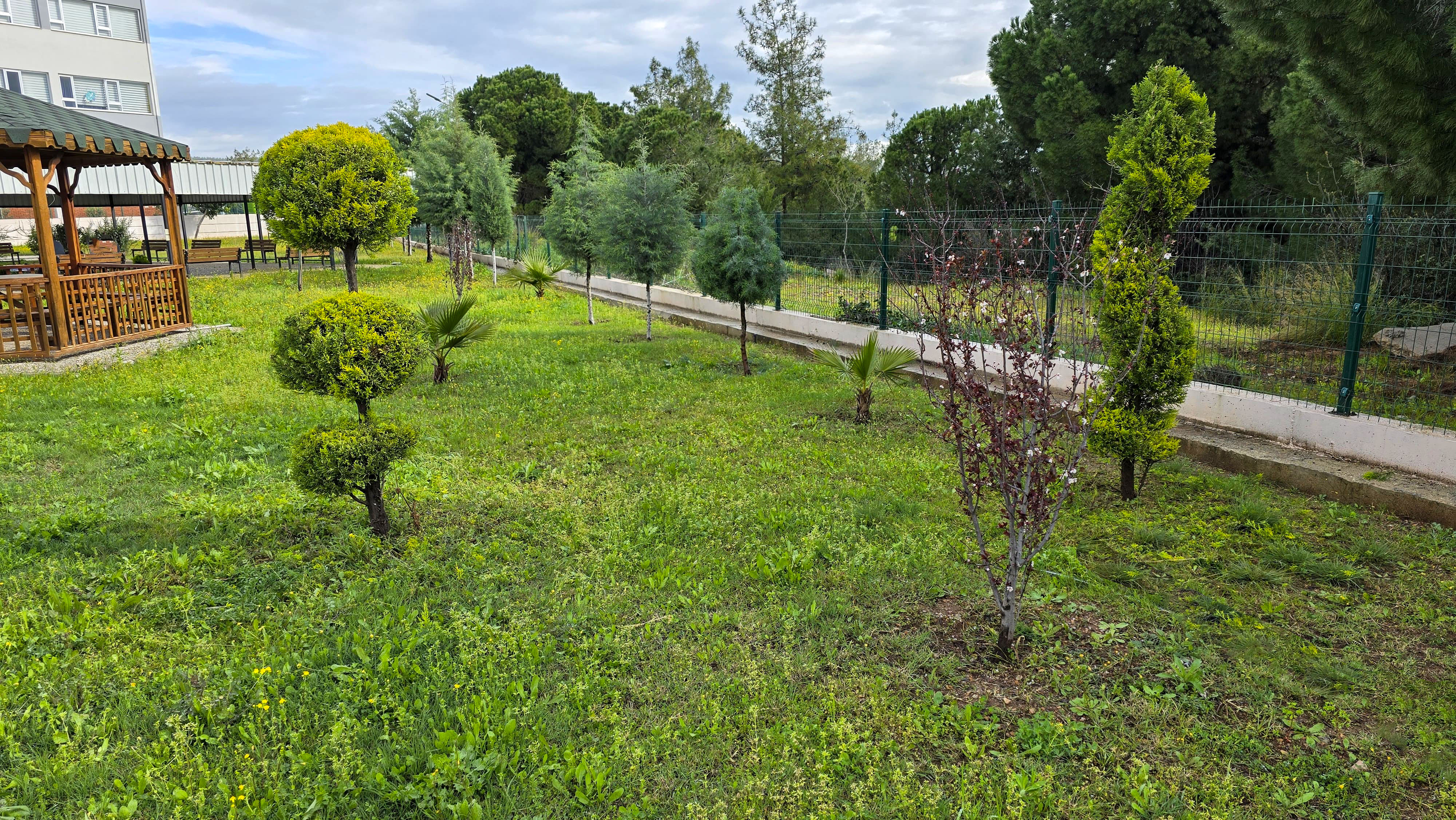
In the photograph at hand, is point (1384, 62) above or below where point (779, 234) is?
above

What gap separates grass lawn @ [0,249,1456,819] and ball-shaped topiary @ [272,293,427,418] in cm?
Answer: 84

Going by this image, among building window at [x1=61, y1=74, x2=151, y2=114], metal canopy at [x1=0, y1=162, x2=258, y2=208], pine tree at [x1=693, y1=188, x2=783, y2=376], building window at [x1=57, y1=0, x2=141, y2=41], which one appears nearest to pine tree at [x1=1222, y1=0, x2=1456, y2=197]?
pine tree at [x1=693, y1=188, x2=783, y2=376]

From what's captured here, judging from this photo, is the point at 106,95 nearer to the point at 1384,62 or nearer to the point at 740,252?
the point at 740,252

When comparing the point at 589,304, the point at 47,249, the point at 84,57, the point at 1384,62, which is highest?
the point at 84,57

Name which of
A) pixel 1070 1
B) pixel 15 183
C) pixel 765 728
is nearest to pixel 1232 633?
pixel 765 728

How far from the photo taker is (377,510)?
5.29 metres

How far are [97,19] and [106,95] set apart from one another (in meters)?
2.77

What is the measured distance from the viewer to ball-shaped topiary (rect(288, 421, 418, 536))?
4.80 meters

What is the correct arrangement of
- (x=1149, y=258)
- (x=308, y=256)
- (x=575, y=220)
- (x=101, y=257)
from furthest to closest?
(x=308, y=256)
(x=101, y=257)
(x=575, y=220)
(x=1149, y=258)

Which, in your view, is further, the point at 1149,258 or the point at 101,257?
the point at 101,257

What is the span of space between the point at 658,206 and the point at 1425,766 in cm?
1024

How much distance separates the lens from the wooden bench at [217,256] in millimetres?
24172

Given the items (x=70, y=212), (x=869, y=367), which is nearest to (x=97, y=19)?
(x=70, y=212)

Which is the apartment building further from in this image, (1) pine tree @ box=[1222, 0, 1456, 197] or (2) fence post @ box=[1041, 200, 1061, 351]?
(1) pine tree @ box=[1222, 0, 1456, 197]
